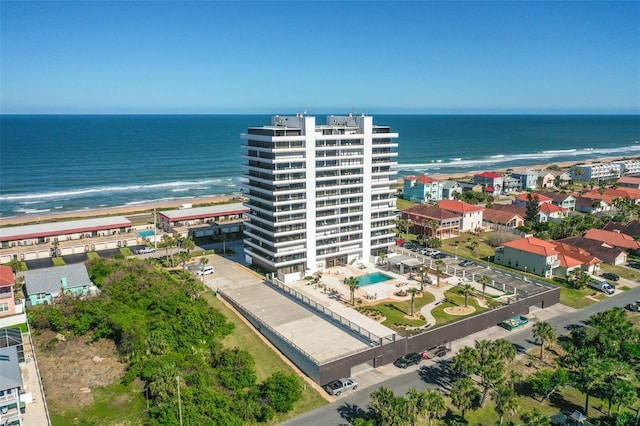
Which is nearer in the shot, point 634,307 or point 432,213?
point 634,307

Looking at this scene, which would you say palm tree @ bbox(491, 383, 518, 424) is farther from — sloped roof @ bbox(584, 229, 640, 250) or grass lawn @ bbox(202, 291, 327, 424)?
sloped roof @ bbox(584, 229, 640, 250)

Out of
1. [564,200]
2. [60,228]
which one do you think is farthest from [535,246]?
[60,228]

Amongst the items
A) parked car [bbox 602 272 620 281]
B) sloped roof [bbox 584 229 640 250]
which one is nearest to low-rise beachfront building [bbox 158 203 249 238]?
parked car [bbox 602 272 620 281]

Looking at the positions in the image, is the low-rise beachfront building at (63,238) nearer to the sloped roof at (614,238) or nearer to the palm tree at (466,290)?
the palm tree at (466,290)

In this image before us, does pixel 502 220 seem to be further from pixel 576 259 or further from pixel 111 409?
pixel 111 409

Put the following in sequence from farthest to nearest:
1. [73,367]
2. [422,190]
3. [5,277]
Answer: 1. [422,190]
2. [5,277]
3. [73,367]

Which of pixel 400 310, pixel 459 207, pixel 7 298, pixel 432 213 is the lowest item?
pixel 400 310
